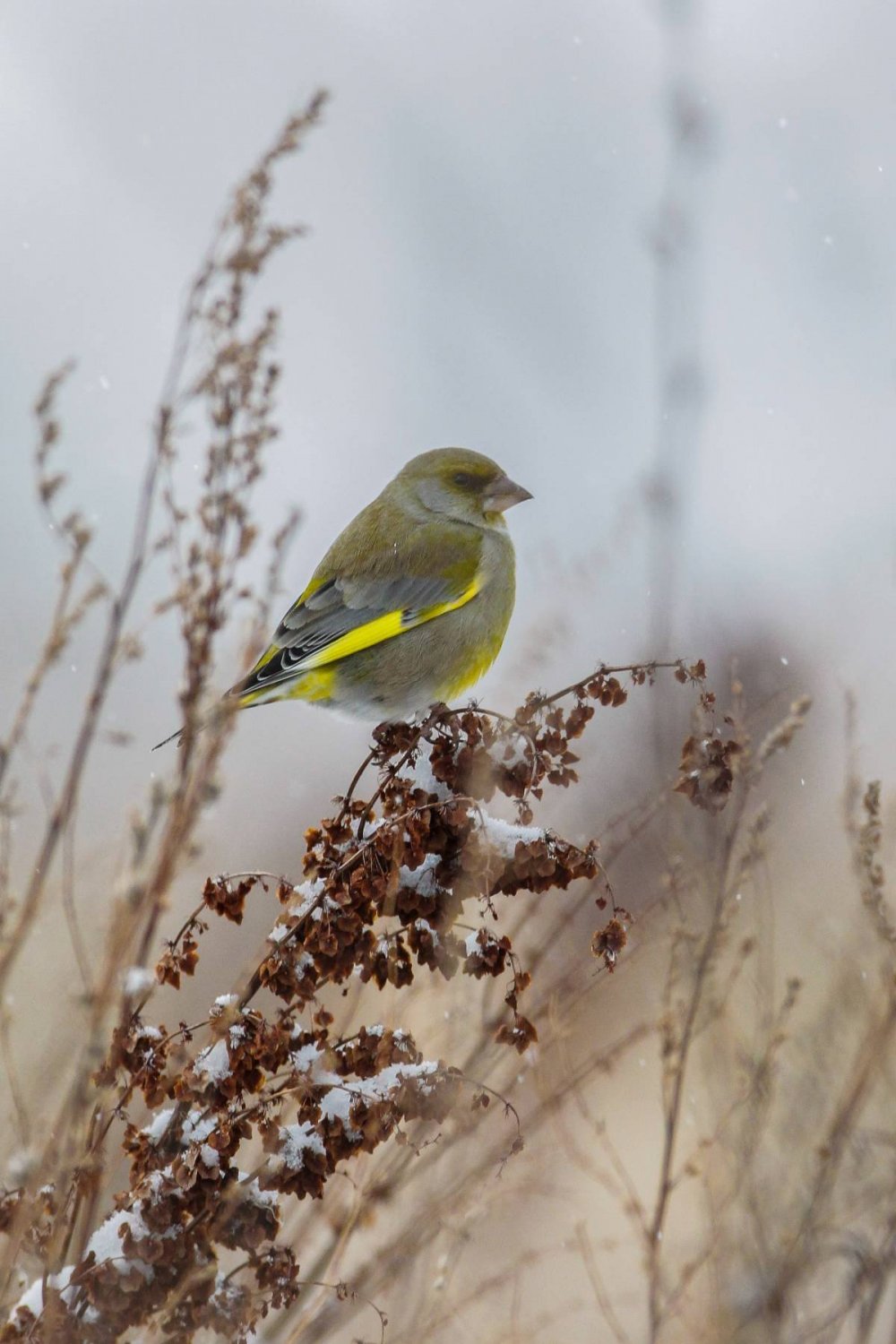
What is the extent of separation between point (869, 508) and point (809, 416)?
643 cm

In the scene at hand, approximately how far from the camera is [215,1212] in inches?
58.4

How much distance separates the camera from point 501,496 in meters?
3.70

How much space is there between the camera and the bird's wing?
124 inches

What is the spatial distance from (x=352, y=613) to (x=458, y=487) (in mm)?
620

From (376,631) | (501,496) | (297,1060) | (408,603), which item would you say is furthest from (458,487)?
(297,1060)

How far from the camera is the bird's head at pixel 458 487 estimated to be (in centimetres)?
370

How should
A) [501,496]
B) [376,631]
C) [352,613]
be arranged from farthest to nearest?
[501,496], [352,613], [376,631]

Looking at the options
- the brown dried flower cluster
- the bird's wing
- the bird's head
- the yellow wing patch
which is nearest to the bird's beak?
the bird's head

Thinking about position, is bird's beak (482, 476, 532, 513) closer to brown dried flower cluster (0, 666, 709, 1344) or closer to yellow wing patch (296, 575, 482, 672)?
yellow wing patch (296, 575, 482, 672)

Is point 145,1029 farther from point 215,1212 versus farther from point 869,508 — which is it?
point 869,508

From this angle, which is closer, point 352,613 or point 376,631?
point 376,631

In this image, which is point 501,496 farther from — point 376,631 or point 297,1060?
point 297,1060

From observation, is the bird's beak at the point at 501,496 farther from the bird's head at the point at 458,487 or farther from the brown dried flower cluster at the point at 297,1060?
the brown dried flower cluster at the point at 297,1060

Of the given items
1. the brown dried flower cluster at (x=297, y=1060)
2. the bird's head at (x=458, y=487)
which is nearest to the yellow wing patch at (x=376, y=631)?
the bird's head at (x=458, y=487)
